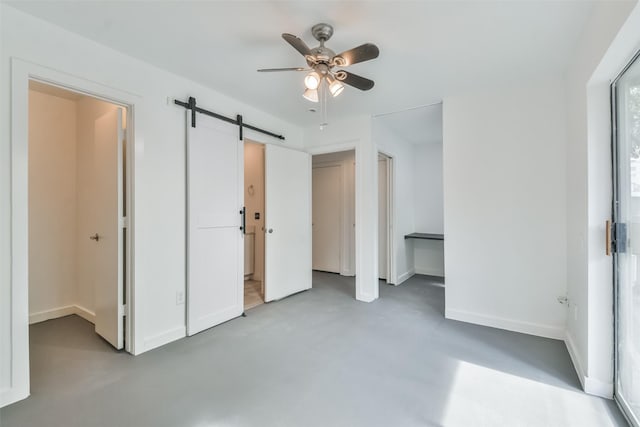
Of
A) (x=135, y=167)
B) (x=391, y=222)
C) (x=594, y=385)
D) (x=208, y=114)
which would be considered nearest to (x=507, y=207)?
(x=594, y=385)

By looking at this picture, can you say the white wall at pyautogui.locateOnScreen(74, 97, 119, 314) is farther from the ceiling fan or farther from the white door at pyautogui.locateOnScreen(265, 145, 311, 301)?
the ceiling fan

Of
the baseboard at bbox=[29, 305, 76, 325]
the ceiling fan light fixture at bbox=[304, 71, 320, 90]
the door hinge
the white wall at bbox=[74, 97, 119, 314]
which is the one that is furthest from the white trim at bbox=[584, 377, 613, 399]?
the baseboard at bbox=[29, 305, 76, 325]

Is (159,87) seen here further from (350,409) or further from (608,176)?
(608,176)

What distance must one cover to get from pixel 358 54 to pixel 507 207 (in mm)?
2082

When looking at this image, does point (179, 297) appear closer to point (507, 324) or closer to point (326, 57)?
point (326, 57)

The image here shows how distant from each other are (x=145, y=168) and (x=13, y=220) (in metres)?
0.85

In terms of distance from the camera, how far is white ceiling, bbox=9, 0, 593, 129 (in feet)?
5.51

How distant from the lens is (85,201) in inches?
116

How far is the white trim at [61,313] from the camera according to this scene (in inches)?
114

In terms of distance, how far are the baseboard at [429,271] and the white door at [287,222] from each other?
2191 mm

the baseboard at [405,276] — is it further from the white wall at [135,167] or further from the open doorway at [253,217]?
the white wall at [135,167]

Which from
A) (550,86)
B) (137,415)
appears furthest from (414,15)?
(137,415)

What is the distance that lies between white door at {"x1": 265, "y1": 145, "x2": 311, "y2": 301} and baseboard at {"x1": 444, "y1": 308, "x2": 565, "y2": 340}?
193 cm

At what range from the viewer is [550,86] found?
2.54 m
